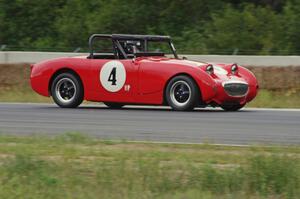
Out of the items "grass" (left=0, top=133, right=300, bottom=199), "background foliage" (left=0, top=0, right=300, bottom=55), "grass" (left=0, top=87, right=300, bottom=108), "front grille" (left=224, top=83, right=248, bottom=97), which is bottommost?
"grass" (left=0, top=87, right=300, bottom=108)

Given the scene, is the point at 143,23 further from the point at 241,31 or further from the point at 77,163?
the point at 77,163

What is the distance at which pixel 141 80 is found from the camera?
15734 mm

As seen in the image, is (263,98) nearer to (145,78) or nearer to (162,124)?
(145,78)

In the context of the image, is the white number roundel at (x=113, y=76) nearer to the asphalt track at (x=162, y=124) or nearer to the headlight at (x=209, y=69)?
the asphalt track at (x=162, y=124)

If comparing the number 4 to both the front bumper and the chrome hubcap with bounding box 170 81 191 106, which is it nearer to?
the chrome hubcap with bounding box 170 81 191 106

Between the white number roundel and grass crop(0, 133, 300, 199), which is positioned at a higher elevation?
the white number roundel

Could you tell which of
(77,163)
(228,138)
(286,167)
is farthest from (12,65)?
(286,167)

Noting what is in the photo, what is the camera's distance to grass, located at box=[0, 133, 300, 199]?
24.2 ft

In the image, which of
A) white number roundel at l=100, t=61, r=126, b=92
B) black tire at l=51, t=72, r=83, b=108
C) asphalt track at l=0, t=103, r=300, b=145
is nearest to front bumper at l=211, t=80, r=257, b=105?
asphalt track at l=0, t=103, r=300, b=145

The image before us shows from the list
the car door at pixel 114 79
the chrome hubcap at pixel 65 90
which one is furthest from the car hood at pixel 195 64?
the chrome hubcap at pixel 65 90

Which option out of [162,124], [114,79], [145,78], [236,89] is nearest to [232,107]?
[236,89]

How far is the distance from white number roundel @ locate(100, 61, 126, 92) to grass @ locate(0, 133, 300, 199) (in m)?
6.20

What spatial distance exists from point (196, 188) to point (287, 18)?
23.9m

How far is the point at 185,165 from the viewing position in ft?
28.0
